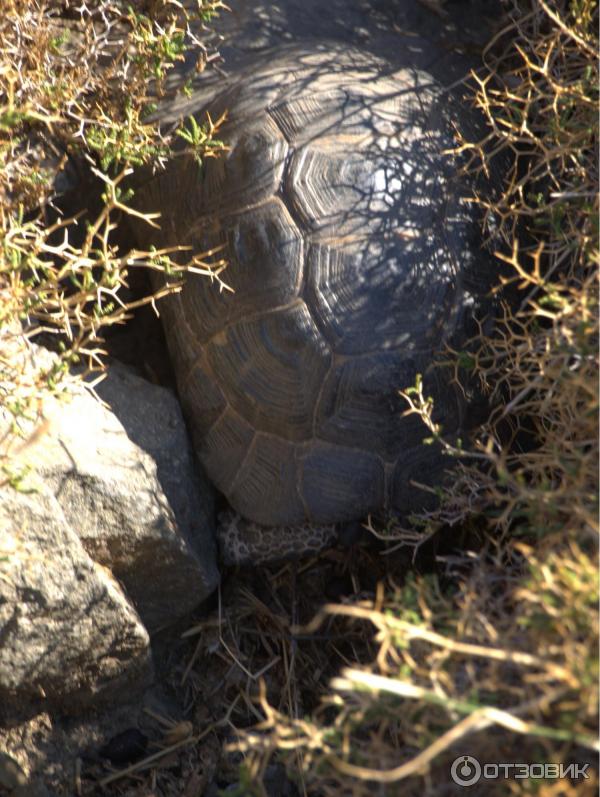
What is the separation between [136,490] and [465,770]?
1.20 metres

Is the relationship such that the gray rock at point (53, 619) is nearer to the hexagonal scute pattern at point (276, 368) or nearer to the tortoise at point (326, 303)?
the tortoise at point (326, 303)

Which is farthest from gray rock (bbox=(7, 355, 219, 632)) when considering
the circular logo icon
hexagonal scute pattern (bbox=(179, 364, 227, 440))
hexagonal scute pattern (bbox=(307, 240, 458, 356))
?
the circular logo icon

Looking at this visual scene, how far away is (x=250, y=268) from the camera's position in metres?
2.66

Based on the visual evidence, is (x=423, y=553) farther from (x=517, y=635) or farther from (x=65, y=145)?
(x=65, y=145)

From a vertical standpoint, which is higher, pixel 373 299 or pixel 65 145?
pixel 65 145

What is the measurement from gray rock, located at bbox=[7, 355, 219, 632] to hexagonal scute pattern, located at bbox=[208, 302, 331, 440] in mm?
249

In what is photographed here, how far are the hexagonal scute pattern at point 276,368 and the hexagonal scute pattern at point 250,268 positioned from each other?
0.05 metres

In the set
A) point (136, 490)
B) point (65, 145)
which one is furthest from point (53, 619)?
point (65, 145)

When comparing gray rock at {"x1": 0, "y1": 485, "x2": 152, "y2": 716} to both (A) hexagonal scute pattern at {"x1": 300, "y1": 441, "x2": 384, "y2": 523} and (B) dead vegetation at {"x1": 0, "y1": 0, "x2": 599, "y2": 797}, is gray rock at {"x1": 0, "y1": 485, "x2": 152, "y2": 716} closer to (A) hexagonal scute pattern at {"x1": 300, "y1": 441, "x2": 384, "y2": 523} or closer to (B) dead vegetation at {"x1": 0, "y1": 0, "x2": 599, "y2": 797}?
(B) dead vegetation at {"x1": 0, "y1": 0, "x2": 599, "y2": 797}

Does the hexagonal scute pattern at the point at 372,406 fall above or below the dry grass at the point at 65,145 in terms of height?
below

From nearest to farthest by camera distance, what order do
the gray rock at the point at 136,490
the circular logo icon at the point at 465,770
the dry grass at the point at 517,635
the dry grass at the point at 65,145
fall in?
the dry grass at the point at 517,635, the circular logo icon at the point at 465,770, the dry grass at the point at 65,145, the gray rock at the point at 136,490

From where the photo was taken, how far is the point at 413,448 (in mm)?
2637

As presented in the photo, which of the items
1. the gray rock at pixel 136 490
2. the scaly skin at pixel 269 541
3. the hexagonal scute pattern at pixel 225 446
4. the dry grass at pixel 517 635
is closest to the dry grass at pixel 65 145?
the gray rock at pixel 136 490

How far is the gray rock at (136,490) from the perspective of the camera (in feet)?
8.04
